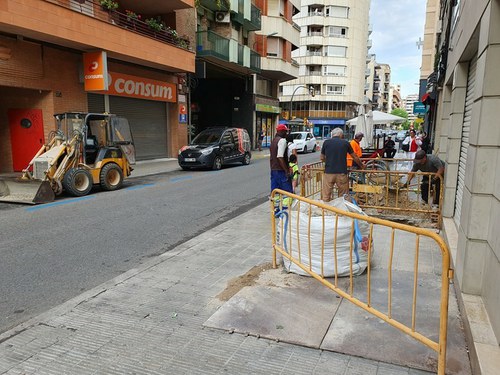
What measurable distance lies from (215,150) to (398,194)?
10422 millimetres

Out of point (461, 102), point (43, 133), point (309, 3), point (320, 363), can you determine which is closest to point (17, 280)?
point (320, 363)

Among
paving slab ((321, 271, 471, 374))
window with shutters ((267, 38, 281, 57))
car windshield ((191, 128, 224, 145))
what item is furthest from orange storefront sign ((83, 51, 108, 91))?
Result: window with shutters ((267, 38, 281, 57))

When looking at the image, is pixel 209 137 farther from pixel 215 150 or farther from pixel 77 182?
pixel 77 182

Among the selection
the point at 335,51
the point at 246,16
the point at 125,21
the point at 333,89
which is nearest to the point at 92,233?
the point at 125,21

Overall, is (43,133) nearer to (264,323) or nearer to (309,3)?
(264,323)

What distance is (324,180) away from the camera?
7992 mm

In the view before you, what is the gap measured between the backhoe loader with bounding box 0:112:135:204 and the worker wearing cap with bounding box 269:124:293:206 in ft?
18.1

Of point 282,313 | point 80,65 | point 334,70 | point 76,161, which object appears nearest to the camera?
point 282,313

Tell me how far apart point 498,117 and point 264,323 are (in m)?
2.74

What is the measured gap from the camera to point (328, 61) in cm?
6303

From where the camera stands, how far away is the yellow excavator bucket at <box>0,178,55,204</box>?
9.28m

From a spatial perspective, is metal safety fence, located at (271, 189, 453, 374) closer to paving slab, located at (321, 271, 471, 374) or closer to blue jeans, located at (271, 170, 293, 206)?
paving slab, located at (321, 271, 471, 374)

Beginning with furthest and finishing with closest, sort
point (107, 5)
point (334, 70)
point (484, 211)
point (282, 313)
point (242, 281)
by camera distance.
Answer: point (334, 70) → point (107, 5) → point (242, 281) → point (282, 313) → point (484, 211)

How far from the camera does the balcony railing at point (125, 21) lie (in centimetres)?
1506
